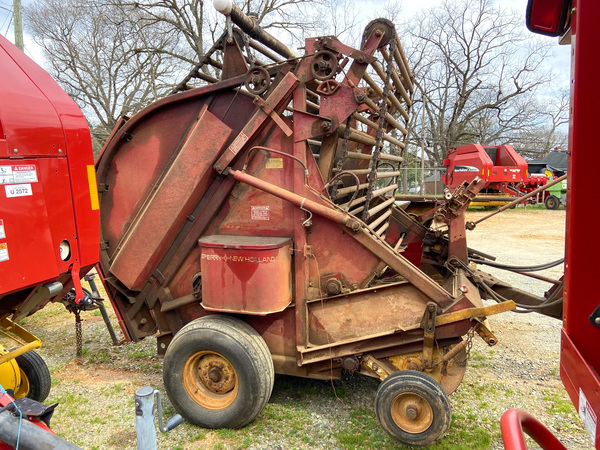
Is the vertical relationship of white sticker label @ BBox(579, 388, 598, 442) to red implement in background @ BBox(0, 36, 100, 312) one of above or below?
below

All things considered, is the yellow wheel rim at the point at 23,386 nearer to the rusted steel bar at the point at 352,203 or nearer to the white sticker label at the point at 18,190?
the white sticker label at the point at 18,190

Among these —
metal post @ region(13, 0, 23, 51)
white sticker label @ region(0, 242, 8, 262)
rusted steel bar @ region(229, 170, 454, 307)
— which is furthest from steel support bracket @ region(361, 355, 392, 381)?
metal post @ region(13, 0, 23, 51)

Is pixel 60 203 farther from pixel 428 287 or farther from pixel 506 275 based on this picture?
pixel 506 275

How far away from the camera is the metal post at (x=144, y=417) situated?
1.78m

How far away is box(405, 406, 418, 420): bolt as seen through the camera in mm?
2822

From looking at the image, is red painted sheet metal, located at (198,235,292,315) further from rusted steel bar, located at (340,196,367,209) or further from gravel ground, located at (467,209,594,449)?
gravel ground, located at (467,209,594,449)

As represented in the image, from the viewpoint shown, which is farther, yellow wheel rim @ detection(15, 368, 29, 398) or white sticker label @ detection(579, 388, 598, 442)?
yellow wheel rim @ detection(15, 368, 29, 398)

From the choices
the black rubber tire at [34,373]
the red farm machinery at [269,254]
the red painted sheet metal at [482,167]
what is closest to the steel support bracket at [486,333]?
the red farm machinery at [269,254]

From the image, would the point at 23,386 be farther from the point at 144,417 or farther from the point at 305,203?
the point at 305,203

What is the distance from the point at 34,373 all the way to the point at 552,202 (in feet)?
62.7

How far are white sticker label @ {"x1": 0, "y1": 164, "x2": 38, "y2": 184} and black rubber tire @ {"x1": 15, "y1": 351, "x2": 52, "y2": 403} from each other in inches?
Result: 64.3

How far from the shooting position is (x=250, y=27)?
11.9 ft

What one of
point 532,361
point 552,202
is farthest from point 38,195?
point 552,202

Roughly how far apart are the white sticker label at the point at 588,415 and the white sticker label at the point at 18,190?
2.66m
